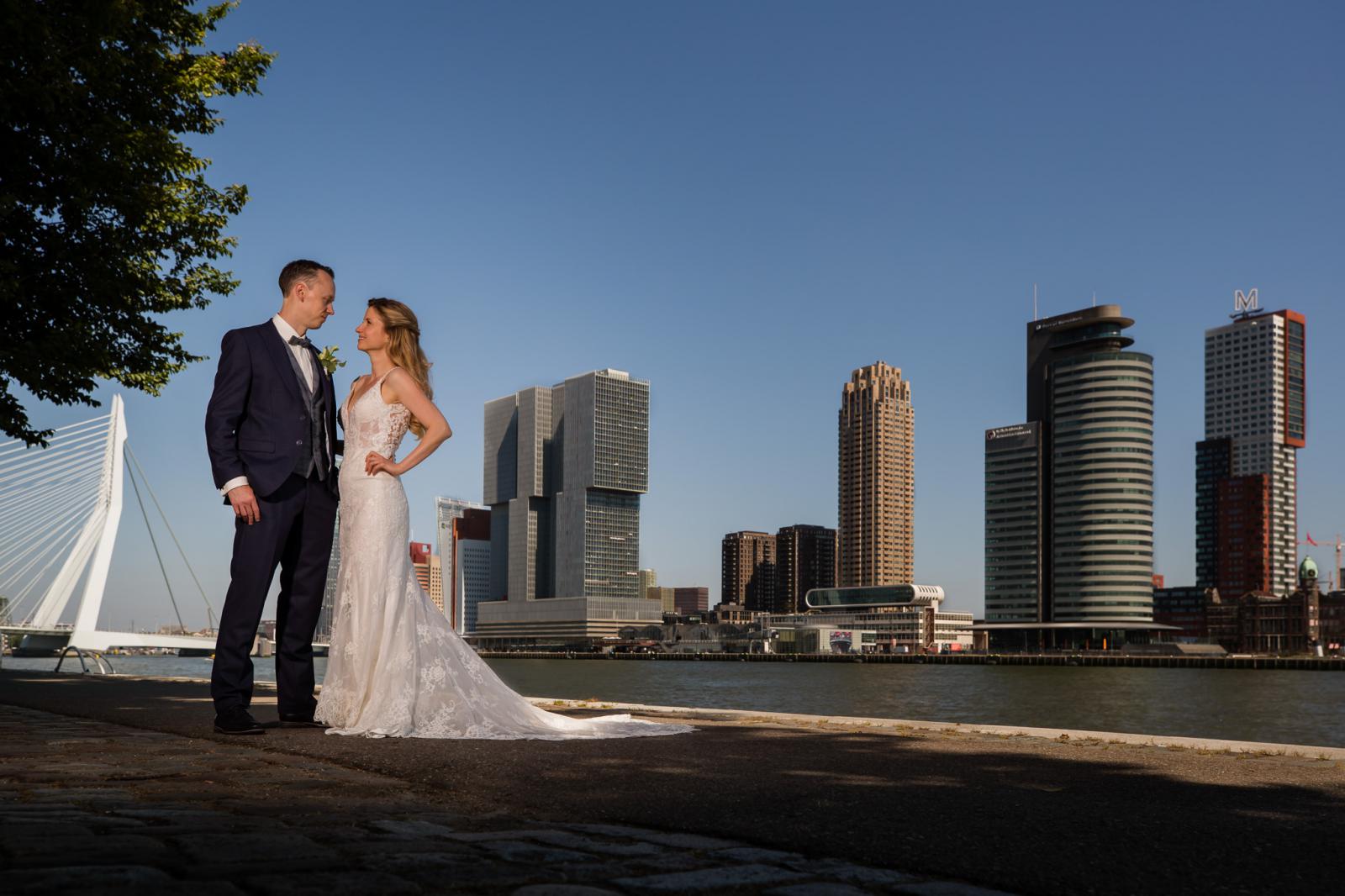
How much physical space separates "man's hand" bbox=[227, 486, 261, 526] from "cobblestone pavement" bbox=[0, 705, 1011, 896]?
2118 mm

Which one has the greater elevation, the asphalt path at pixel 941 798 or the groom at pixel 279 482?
the groom at pixel 279 482

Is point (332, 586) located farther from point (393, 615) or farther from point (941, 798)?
point (941, 798)

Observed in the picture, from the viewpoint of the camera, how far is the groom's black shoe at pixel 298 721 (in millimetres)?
6918

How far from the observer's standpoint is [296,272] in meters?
6.95

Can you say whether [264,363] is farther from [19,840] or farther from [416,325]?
[19,840]

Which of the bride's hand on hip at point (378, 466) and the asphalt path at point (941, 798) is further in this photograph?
the bride's hand on hip at point (378, 466)

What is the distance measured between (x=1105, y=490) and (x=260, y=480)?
192294mm

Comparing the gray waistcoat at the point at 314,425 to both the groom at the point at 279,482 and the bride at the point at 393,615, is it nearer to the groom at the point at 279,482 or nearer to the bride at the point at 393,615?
the groom at the point at 279,482

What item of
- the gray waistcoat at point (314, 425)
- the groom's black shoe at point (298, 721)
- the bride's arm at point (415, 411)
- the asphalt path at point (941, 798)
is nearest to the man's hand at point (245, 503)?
the gray waistcoat at point (314, 425)

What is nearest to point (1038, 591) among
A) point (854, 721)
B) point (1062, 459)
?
point (1062, 459)

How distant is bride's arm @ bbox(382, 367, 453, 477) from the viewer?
7.23 m

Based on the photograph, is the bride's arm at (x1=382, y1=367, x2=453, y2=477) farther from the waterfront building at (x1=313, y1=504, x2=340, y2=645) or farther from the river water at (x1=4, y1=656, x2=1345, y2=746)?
the river water at (x1=4, y1=656, x2=1345, y2=746)

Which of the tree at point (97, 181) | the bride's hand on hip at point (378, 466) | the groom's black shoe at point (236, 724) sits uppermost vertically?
the tree at point (97, 181)

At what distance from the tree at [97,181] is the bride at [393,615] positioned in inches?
187
